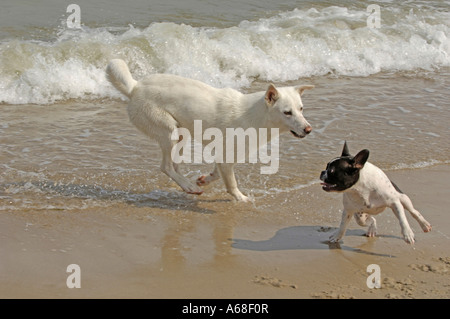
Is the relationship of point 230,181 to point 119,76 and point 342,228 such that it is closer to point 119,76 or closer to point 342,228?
point 342,228

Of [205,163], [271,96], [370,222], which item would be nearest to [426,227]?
[370,222]

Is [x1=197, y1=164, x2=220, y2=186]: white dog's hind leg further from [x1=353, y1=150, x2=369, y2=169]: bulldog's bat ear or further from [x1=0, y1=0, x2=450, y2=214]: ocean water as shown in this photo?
[x1=353, y1=150, x2=369, y2=169]: bulldog's bat ear

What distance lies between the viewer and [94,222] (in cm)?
586

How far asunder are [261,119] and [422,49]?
9085mm

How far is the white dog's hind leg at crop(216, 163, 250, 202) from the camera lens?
21.4 feet

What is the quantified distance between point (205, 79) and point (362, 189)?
6.60 meters

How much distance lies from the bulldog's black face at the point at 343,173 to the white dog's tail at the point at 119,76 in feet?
7.51

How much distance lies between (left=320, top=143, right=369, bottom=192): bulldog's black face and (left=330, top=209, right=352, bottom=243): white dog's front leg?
0.28 metres

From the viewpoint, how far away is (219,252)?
17.7 ft

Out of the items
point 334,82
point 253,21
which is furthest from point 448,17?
point 334,82

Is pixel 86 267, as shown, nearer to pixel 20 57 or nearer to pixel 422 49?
pixel 20 57

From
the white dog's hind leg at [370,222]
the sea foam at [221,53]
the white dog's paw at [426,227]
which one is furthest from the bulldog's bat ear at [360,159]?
the sea foam at [221,53]

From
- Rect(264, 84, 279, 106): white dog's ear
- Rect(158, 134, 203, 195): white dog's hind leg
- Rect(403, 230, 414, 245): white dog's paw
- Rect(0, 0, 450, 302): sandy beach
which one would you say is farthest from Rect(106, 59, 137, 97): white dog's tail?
Rect(403, 230, 414, 245): white dog's paw

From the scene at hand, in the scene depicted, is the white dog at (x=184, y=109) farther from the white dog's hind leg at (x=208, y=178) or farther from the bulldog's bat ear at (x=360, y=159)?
the bulldog's bat ear at (x=360, y=159)
